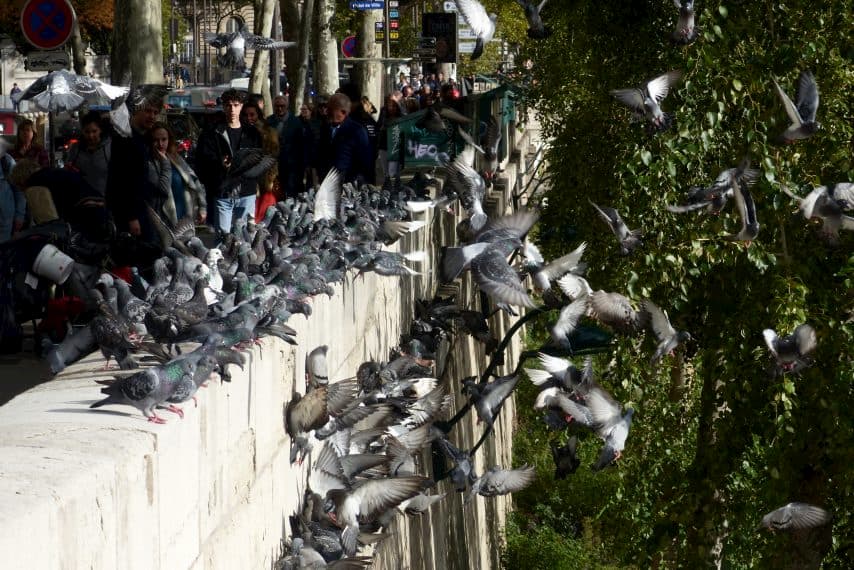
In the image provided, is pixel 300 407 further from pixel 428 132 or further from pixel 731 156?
pixel 428 132

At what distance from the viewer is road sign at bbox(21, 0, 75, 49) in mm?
13953

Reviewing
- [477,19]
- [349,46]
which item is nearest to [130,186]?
[477,19]

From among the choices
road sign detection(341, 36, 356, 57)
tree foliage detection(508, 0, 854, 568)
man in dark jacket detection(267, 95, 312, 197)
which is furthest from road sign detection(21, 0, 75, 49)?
road sign detection(341, 36, 356, 57)

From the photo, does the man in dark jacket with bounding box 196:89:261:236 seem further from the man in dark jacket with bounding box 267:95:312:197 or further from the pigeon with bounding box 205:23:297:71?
the pigeon with bounding box 205:23:297:71

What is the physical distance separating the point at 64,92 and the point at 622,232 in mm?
4788

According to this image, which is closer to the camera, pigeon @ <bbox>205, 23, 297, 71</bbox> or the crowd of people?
the crowd of people

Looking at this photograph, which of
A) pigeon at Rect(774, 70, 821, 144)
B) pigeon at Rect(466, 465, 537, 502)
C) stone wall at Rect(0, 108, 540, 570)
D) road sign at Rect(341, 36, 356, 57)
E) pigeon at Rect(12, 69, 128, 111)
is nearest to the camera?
stone wall at Rect(0, 108, 540, 570)

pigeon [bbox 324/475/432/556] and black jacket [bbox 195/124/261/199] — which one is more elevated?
black jacket [bbox 195/124/261/199]

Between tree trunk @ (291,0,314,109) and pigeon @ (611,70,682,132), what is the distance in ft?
73.7

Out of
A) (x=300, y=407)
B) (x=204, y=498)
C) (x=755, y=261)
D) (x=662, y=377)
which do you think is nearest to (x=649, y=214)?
(x=755, y=261)

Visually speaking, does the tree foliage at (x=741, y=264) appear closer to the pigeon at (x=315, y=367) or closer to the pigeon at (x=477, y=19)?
the pigeon at (x=477, y=19)

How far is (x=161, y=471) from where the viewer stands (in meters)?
4.01

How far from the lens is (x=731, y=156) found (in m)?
8.98

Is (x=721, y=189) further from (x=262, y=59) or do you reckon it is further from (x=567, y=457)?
(x=262, y=59)
